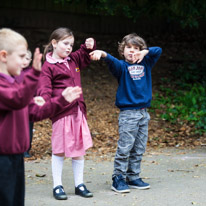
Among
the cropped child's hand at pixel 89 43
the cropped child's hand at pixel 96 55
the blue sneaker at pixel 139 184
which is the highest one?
the cropped child's hand at pixel 89 43

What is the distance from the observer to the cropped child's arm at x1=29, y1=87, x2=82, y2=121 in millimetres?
3020

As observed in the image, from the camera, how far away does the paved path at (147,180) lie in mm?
4555

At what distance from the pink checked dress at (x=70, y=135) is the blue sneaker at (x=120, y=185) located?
52cm

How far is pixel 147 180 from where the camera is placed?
545cm

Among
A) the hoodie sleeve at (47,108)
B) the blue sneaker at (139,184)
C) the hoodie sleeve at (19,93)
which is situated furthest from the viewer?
the blue sneaker at (139,184)

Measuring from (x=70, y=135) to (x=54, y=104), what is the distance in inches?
62.7

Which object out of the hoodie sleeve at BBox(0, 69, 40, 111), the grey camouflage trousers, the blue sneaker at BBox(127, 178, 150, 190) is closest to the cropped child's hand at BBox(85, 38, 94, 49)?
the grey camouflage trousers

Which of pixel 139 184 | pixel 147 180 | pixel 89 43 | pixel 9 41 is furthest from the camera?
pixel 147 180

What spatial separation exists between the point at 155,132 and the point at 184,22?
121 inches

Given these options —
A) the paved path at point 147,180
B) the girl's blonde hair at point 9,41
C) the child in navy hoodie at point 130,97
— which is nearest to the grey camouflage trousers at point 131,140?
the child in navy hoodie at point 130,97

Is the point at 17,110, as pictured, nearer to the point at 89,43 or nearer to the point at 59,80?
the point at 59,80

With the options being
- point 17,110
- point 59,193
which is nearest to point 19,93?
point 17,110

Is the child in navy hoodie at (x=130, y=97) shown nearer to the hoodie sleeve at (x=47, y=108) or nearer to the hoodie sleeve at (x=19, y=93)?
the hoodie sleeve at (x=47, y=108)

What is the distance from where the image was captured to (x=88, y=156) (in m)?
7.00
